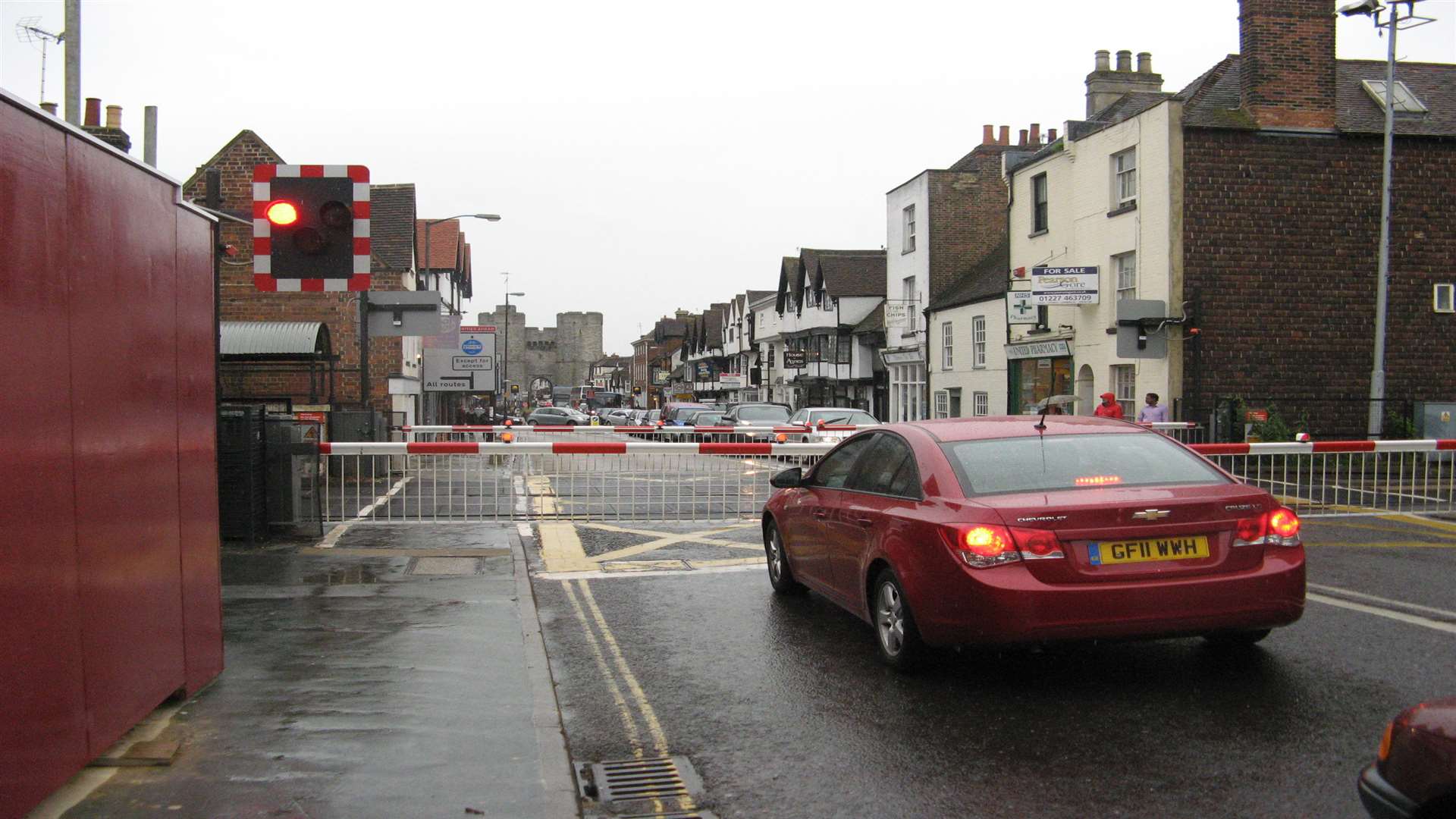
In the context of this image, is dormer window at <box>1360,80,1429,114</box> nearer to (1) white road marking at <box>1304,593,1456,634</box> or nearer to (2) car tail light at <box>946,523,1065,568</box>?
(1) white road marking at <box>1304,593,1456,634</box>

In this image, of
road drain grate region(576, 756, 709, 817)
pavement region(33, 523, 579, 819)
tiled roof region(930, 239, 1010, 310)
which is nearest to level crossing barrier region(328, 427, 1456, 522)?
pavement region(33, 523, 579, 819)

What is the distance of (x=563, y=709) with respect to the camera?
5.76 meters

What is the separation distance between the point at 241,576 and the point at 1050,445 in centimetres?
626

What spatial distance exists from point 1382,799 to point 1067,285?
82.5 feet

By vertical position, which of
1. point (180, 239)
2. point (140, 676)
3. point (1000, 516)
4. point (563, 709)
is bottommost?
point (563, 709)

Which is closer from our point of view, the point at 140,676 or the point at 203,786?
the point at 203,786

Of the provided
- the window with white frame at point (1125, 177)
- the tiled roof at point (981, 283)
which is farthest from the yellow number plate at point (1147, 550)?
the tiled roof at point (981, 283)

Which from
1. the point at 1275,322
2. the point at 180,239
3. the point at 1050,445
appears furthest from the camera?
the point at 1275,322

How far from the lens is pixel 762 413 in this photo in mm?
32969

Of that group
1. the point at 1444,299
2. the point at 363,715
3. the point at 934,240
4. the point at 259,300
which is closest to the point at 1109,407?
the point at 1444,299

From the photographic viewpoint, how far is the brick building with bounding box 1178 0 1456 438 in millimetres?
25109

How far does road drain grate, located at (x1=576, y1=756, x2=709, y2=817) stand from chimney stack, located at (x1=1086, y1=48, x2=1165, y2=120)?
Answer: 1380 inches

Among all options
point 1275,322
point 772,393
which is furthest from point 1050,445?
point 772,393

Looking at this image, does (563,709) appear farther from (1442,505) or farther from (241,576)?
(1442,505)
